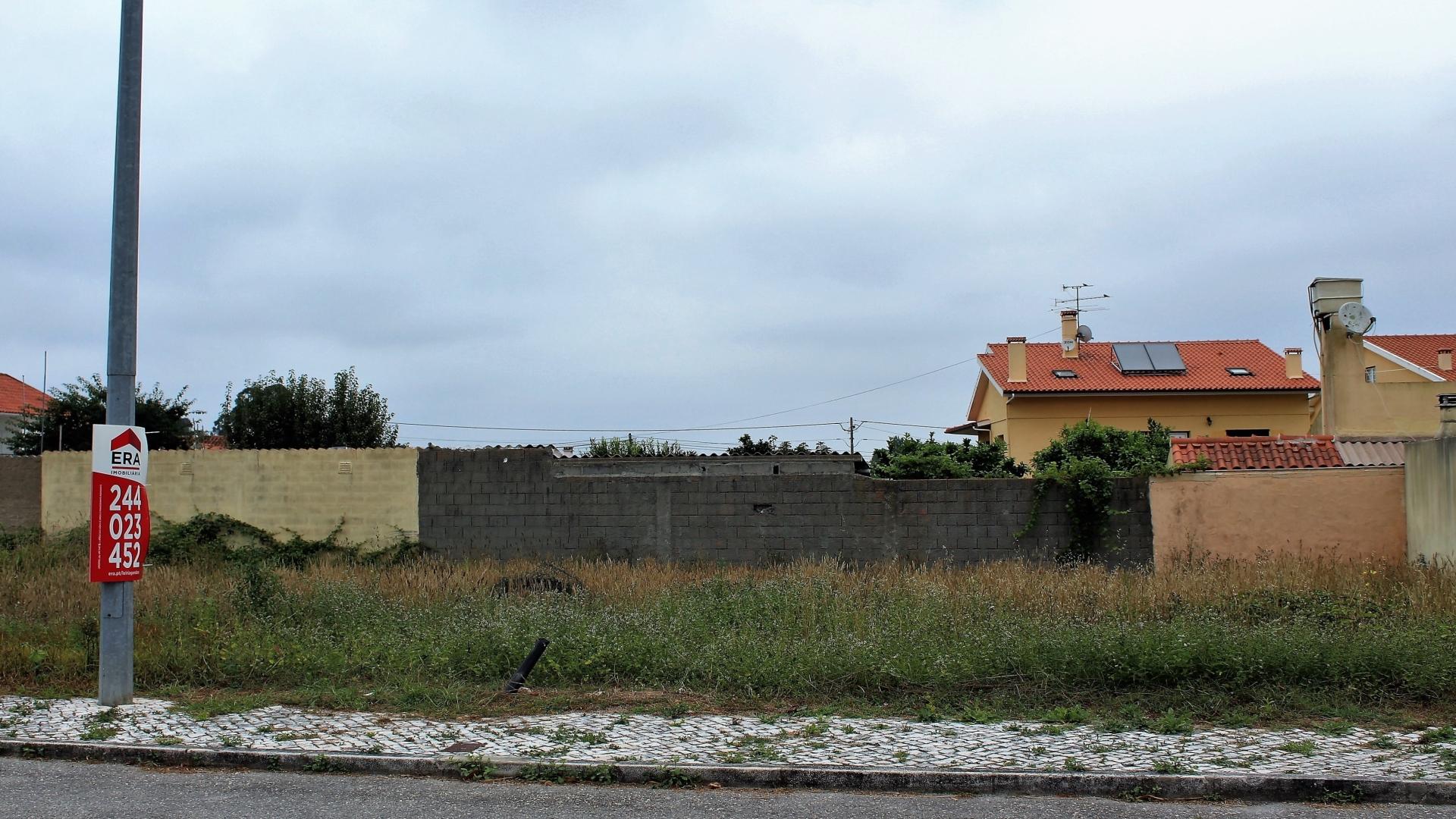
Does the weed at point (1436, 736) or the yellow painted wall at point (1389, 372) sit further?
the yellow painted wall at point (1389, 372)

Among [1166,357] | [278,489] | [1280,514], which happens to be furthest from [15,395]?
[1280,514]

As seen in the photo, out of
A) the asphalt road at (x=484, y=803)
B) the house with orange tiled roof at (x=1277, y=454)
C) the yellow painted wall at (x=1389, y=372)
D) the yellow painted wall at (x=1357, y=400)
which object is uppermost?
the yellow painted wall at (x=1389, y=372)

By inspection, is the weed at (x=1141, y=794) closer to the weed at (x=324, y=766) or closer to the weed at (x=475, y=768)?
the weed at (x=475, y=768)

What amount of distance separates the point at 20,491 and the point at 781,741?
17188 mm

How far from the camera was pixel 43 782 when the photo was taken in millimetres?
6707

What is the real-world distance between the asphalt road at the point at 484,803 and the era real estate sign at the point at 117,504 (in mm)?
1903

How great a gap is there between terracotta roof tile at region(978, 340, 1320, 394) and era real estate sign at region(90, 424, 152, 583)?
3135 cm

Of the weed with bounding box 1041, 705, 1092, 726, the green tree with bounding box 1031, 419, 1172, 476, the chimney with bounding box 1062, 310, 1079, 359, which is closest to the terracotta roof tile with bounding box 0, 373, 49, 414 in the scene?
the chimney with bounding box 1062, 310, 1079, 359

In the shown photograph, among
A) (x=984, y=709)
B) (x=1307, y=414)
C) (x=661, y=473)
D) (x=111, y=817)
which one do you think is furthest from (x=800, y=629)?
(x=1307, y=414)

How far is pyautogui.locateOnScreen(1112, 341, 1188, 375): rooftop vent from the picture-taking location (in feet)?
125

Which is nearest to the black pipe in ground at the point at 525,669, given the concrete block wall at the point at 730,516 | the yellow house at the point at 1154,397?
the concrete block wall at the point at 730,516

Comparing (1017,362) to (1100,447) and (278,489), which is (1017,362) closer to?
(1100,447)

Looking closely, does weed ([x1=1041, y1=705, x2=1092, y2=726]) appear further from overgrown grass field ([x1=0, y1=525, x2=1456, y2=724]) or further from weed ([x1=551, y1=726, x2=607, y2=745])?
weed ([x1=551, y1=726, x2=607, y2=745])

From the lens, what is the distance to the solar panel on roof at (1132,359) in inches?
1501
